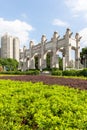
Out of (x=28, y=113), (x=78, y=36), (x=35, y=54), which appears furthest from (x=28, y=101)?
(x=35, y=54)

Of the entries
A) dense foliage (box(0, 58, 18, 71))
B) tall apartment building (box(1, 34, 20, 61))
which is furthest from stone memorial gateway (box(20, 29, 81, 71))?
tall apartment building (box(1, 34, 20, 61))

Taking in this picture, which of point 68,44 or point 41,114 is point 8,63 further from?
point 41,114

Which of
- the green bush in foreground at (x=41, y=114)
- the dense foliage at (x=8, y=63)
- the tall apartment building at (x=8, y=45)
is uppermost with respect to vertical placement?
the tall apartment building at (x=8, y=45)

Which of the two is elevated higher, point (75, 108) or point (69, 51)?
point (69, 51)

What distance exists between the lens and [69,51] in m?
46.9

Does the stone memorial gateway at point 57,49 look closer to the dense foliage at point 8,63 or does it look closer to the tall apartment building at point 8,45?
the dense foliage at point 8,63

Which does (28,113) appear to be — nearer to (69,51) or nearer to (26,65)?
(69,51)

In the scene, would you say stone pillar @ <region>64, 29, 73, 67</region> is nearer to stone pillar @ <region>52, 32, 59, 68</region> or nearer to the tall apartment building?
stone pillar @ <region>52, 32, 59, 68</region>

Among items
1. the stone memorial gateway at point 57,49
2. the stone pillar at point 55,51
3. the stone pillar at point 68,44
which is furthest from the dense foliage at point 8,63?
the stone pillar at point 68,44

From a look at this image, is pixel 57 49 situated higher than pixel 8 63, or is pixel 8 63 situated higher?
pixel 57 49

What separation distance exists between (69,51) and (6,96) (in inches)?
1639

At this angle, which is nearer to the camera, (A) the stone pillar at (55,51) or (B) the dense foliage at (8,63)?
(A) the stone pillar at (55,51)

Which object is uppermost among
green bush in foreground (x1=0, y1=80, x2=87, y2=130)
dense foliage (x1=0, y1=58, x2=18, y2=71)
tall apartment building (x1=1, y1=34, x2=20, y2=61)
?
tall apartment building (x1=1, y1=34, x2=20, y2=61)

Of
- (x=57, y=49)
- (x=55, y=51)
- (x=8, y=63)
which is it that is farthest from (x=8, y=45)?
(x=57, y=49)
